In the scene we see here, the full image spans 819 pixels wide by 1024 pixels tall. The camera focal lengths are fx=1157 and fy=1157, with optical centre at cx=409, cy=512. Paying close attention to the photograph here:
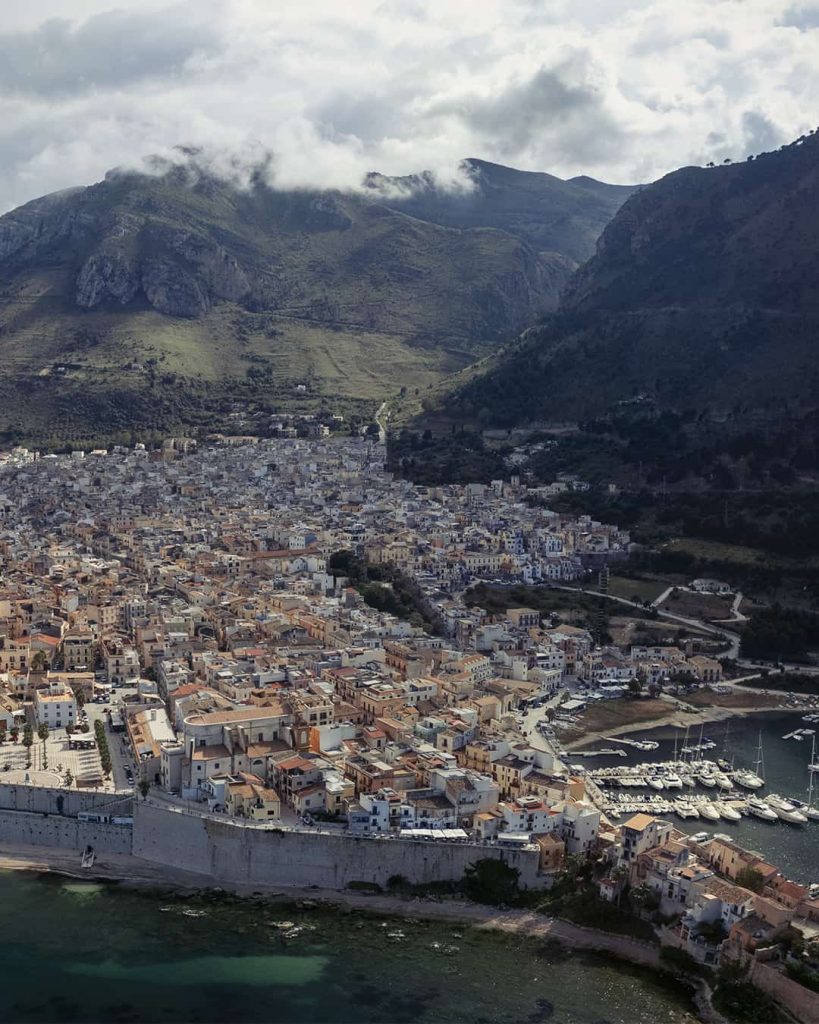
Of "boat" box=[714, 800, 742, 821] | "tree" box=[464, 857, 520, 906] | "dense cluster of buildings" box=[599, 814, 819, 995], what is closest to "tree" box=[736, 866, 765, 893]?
"dense cluster of buildings" box=[599, 814, 819, 995]

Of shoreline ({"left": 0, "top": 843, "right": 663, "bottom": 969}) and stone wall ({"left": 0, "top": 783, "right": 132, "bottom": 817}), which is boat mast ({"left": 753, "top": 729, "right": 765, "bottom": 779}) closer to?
shoreline ({"left": 0, "top": 843, "right": 663, "bottom": 969})

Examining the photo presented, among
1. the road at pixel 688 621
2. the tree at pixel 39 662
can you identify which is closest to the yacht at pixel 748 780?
the road at pixel 688 621

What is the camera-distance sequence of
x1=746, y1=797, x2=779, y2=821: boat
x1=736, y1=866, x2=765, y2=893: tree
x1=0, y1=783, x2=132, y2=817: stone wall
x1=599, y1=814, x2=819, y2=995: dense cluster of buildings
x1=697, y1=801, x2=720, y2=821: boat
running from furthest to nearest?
x1=746, y1=797, x2=779, y2=821: boat → x1=697, y1=801, x2=720, y2=821: boat → x1=0, y1=783, x2=132, y2=817: stone wall → x1=736, y1=866, x2=765, y2=893: tree → x1=599, y1=814, x2=819, y2=995: dense cluster of buildings

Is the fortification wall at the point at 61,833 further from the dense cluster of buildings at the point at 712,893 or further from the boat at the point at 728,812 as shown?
the boat at the point at 728,812

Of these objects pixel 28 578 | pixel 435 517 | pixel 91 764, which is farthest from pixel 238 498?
pixel 91 764

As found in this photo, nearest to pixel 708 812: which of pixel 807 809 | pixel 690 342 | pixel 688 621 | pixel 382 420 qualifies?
pixel 807 809

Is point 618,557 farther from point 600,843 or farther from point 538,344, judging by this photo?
point 538,344
